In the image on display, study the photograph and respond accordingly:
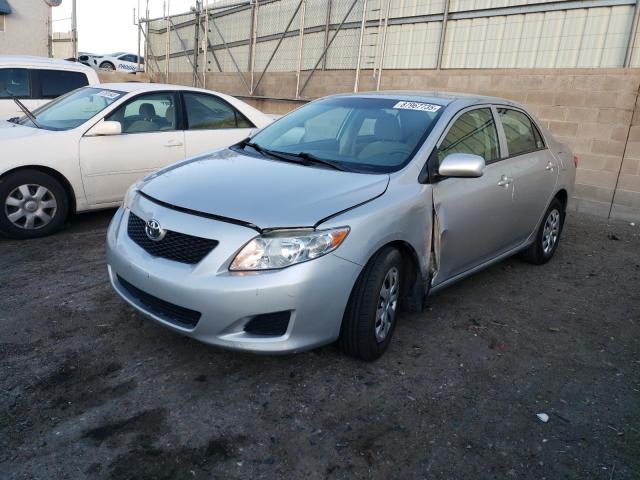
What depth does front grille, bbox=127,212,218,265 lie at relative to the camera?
9.28 ft

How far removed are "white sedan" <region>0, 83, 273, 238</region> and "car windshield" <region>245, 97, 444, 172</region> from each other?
1981 millimetres

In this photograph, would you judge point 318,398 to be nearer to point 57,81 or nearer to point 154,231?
point 154,231

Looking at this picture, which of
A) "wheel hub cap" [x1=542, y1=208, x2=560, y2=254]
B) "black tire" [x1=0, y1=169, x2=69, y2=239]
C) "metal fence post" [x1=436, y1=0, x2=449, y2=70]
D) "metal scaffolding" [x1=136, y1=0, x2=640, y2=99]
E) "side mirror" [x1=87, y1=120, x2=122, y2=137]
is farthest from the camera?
"metal fence post" [x1=436, y1=0, x2=449, y2=70]

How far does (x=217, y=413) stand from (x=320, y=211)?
3.76 feet

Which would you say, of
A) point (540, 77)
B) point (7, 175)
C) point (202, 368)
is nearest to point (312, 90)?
point (540, 77)

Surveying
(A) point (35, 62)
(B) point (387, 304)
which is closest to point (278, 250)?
(B) point (387, 304)

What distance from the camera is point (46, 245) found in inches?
202

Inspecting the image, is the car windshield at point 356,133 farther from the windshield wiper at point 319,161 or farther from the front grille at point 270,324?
the front grille at point 270,324

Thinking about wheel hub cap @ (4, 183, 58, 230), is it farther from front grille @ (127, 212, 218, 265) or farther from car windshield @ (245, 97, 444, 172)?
front grille @ (127, 212, 218, 265)

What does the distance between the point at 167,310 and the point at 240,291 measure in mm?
507

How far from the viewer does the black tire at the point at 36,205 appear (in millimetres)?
5090

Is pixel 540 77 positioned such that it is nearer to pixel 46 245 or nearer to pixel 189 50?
pixel 46 245

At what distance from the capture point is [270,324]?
2.81 metres

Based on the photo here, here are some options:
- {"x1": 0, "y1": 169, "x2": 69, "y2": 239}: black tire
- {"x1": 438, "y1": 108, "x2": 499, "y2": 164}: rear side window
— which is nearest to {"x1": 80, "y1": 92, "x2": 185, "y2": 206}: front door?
{"x1": 0, "y1": 169, "x2": 69, "y2": 239}: black tire
